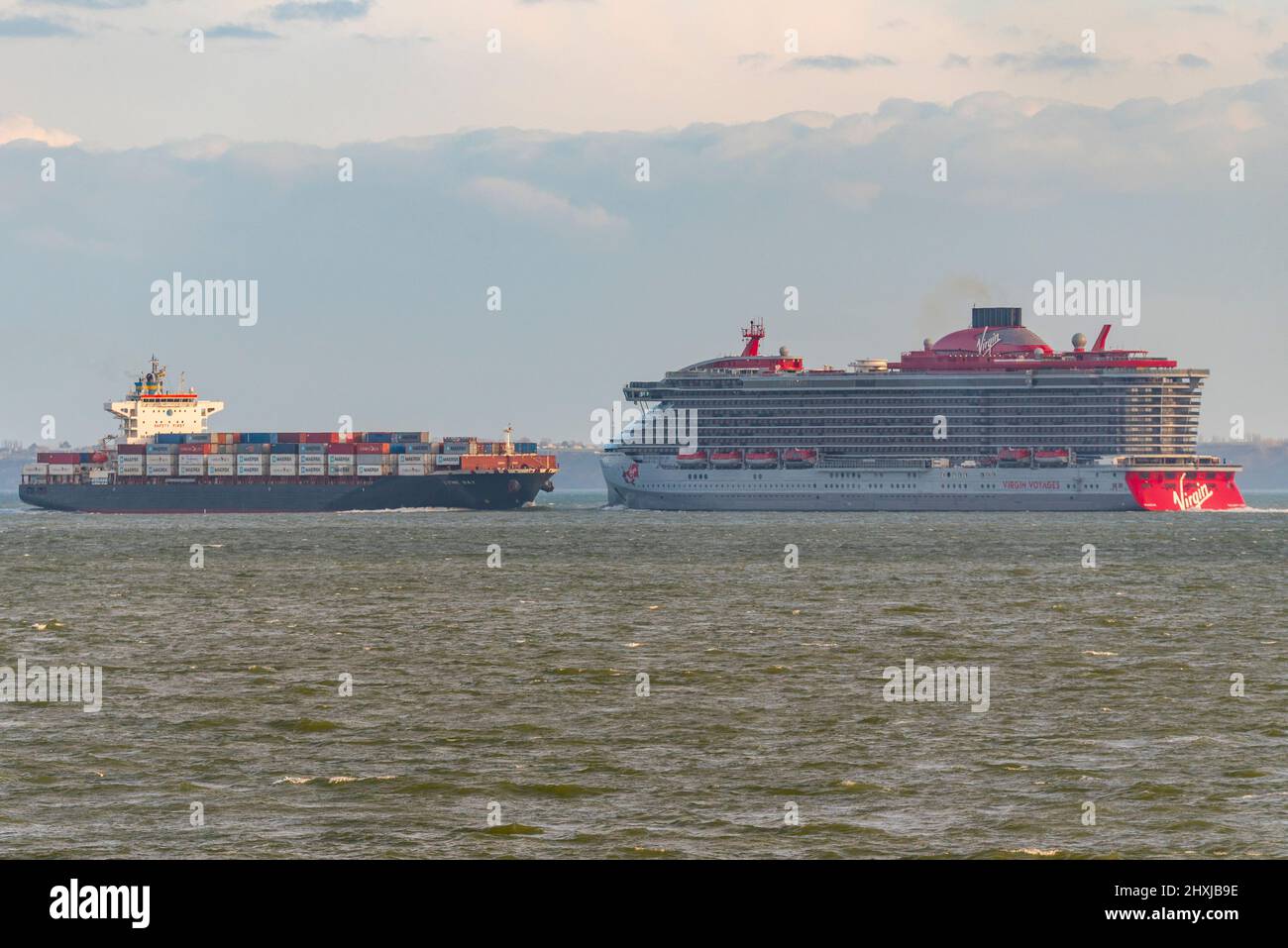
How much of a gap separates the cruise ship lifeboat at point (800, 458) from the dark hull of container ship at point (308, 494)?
98.5ft

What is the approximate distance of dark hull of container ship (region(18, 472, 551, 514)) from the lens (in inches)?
7131

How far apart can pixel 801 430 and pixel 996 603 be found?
113 metres

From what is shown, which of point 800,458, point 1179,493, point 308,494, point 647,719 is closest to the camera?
point 647,719

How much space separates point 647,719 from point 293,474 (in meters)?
152

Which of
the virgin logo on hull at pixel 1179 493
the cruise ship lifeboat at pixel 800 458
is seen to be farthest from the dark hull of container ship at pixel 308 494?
the virgin logo on hull at pixel 1179 493

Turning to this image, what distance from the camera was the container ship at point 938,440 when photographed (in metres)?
168

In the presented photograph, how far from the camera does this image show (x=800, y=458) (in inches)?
6826

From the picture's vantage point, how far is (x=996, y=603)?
63.1m

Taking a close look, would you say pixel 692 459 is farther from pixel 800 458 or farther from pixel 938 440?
A: pixel 938 440

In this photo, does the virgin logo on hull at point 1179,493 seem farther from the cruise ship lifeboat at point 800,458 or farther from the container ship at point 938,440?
the cruise ship lifeboat at point 800,458

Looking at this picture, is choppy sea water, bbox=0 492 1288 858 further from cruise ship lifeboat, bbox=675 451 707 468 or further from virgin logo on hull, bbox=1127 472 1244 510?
cruise ship lifeboat, bbox=675 451 707 468

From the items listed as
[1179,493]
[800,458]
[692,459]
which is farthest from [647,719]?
[1179,493]
